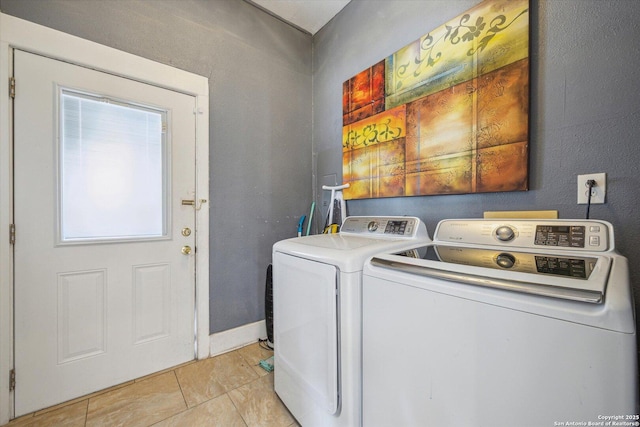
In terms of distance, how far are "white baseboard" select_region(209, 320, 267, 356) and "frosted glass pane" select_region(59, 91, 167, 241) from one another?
0.92 metres

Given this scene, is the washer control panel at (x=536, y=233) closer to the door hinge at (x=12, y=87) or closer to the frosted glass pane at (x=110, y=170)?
the frosted glass pane at (x=110, y=170)

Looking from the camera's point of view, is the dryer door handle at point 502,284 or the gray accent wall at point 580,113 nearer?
the dryer door handle at point 502,284

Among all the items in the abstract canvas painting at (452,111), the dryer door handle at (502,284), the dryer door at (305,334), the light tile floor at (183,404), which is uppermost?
the abstract canvas painting at (452,111)

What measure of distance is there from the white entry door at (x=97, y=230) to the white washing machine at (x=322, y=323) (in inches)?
35.9

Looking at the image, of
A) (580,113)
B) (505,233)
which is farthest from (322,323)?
(580,113)

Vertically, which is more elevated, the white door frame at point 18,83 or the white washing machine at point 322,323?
the white door frame at point 18,83

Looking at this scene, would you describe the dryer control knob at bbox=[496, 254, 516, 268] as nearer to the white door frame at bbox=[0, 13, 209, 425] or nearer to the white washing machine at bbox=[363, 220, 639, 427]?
the white washing machine at bbox=[363, 220, 639, 427]

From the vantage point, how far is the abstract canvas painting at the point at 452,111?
3.99 ft

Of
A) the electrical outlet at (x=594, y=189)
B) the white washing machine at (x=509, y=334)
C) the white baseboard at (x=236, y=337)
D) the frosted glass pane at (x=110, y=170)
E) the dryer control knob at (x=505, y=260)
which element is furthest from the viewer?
the white baseboard at (x=236, y=337)

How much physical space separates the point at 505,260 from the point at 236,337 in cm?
192

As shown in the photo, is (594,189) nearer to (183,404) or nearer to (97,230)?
(183,404)

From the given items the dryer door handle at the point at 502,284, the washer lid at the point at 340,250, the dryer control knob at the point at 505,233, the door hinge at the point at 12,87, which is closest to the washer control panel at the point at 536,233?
the dryer control knob at the point at 505,233

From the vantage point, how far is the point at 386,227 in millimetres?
1474

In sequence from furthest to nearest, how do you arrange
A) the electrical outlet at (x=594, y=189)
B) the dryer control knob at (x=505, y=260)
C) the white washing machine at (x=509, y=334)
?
the electrical outlet at (x=594, y=189), the dryer control knob at (x=505, y=260), the white washing machine at (x=509, y=334)
